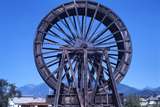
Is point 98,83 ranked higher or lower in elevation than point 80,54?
lower

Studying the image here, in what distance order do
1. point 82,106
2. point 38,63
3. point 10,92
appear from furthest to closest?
point 10,92 < point 38,63 < point 82,106

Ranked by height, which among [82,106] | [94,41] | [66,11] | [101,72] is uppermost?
[66,11]

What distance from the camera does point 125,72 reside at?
31.2 metres

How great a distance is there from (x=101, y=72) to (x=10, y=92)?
199 ft

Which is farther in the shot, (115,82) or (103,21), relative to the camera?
(103,21)

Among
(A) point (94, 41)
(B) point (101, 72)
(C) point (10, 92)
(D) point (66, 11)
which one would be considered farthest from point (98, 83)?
(C) point (10, 92)

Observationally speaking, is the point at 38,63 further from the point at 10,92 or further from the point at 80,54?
the point at 10,92

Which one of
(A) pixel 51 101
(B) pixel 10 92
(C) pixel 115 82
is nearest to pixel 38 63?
(A) pixel 51 101

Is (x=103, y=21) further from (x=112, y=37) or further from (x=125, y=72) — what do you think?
(x=125, y=72)

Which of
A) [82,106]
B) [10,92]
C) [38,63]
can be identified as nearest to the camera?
[82,106]

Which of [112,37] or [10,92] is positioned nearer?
[112,37]

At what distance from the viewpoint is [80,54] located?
97.1 feet

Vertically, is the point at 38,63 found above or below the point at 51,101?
above

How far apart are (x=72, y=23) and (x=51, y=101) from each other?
5625mm
